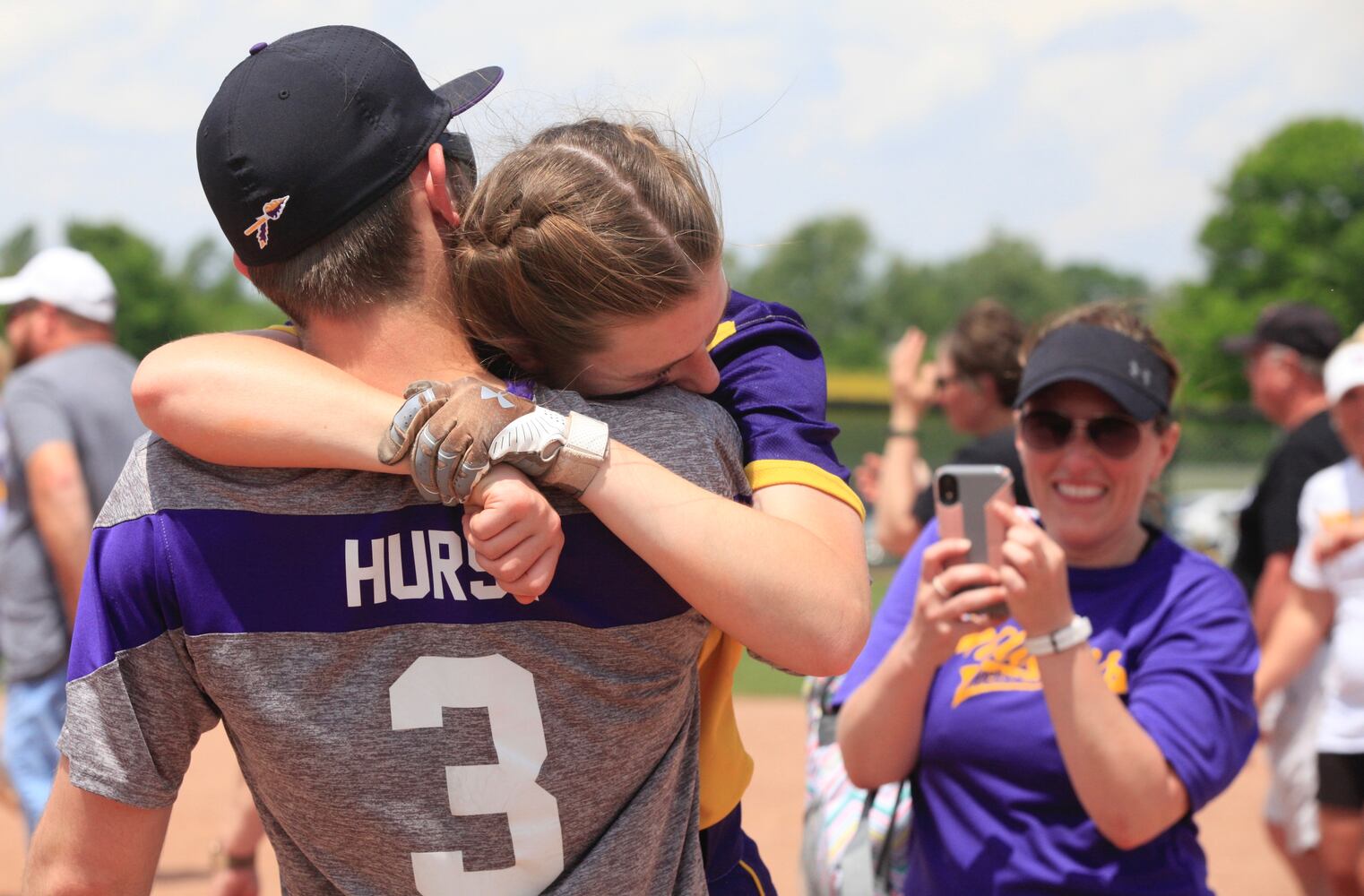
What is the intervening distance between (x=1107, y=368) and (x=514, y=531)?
175 cm

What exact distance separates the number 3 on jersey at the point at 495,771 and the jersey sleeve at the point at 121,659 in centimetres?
27

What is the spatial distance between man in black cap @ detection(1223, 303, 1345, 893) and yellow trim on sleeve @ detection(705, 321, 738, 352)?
411 centimetres

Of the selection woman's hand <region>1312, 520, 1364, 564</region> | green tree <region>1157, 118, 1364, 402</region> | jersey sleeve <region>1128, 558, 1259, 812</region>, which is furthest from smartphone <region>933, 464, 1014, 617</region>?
green tree <region>1157, 118, 1364, 402</region>

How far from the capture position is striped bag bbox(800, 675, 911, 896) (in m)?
2.61

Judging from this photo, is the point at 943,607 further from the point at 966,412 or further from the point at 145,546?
the point at 966,412

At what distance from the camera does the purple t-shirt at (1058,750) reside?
2.39 meters

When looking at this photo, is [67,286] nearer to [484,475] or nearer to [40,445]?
[40,445]

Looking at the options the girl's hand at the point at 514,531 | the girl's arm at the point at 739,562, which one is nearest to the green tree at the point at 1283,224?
the girl's arm at the point at 739,562

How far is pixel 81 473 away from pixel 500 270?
363cm

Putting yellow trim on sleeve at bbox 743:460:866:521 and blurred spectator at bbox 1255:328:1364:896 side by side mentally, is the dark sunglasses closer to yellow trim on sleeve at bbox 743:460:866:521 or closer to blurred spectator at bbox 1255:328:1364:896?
yellow trim on sleeve at bbox 743:460:866:521

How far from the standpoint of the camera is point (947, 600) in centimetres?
242

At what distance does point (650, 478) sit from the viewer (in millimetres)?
1376

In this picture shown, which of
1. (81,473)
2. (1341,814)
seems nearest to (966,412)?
(1341,814)

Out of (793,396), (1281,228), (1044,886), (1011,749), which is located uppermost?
(1281,228)
